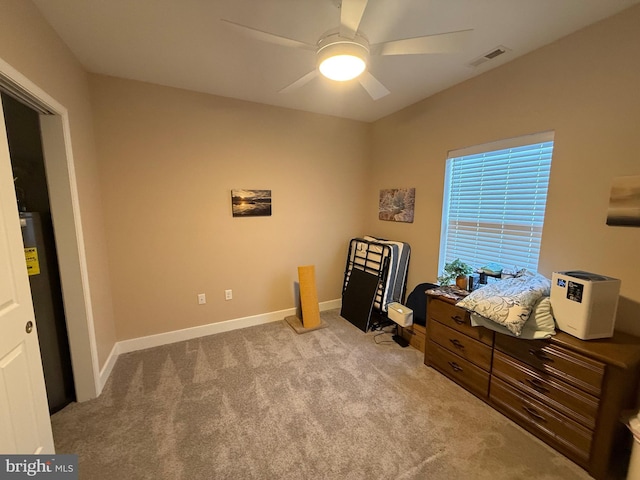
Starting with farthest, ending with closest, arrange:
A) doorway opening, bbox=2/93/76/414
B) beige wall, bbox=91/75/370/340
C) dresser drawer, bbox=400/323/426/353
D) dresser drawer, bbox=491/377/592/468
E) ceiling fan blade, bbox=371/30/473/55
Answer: dresser drawer, bbox=400/323/426/353
beige wall, bbox=91/75/370/340
doorway opening, bbox=2/93/76/414
dresser drawer, bbox=491/377/592/468
ceiling fan blade, bbox=371/30/473/55

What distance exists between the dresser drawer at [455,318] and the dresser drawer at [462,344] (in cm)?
4

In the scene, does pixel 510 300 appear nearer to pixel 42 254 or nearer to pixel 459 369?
pixel 459 369

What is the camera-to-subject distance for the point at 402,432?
1.76 metres

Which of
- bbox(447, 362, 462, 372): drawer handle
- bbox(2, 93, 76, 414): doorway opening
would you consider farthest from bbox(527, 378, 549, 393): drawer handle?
bbox(2, 93, 76, 414): doorway opening

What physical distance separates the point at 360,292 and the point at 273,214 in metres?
1.51

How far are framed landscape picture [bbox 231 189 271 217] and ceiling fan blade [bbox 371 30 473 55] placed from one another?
1.99m

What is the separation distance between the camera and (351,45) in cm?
147

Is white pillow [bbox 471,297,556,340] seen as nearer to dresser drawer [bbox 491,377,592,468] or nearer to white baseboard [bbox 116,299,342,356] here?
dresser drawer [bbox 491,377,592,468]

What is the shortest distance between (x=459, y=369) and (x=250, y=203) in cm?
268

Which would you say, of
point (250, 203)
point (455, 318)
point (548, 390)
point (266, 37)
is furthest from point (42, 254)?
point (548, 390)

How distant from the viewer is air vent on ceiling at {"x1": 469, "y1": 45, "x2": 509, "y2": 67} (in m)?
1.99

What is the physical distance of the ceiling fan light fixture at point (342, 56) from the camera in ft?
4.84

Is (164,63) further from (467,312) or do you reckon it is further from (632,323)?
(632,323)

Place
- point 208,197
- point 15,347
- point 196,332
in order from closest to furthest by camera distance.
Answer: point 15,347
point 208,197
point 196,332
